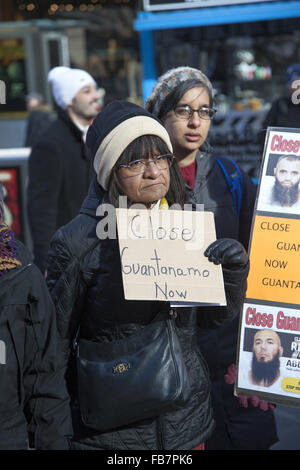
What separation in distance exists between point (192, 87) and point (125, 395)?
1.45 metres

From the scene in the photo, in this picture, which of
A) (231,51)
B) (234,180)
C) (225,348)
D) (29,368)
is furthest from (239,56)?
(29,368)

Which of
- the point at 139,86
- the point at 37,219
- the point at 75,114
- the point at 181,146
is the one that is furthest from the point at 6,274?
the point at 139,86

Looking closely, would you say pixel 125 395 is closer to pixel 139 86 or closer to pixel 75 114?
pixel 75 114

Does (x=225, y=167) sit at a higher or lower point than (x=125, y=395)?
higher

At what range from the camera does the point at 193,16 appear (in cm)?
666

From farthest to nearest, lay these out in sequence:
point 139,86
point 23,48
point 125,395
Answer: point 139,86 < point 23,48 < point 125,395

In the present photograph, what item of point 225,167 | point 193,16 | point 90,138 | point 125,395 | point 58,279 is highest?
point 193,16

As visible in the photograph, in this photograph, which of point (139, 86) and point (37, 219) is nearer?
point (37, 219)

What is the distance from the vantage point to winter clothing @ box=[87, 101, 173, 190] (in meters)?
2.22

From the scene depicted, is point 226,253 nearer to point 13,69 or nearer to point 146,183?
point 146,183

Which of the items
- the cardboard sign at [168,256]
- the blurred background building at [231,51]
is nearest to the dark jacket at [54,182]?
the blurred background building at [231,51]

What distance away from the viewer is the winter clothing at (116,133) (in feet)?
7.27

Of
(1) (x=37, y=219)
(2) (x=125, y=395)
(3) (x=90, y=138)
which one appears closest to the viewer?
(2) (x=125, y=395)

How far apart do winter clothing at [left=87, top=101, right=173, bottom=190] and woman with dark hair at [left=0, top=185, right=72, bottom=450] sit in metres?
0.38
